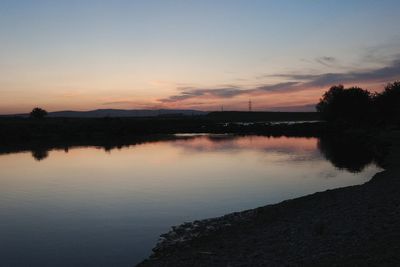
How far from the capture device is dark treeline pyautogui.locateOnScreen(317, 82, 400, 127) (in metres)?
82.1

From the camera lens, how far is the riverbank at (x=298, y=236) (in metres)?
12.5

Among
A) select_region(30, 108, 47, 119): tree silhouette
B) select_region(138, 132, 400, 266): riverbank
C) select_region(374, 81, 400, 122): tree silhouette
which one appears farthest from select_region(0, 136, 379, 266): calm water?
select_region(30, 108, 47, 119): tree silhouette

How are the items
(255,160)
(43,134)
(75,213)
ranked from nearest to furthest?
(75,213), (255,160), (43,134)

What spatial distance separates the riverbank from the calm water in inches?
69.1

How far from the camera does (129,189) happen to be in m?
30.3

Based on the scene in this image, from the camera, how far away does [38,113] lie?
566 feet

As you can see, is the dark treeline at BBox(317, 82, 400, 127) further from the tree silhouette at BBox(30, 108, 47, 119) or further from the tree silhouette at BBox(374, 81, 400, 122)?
the tree silhouette at BBox(30, 108, 47, 119)

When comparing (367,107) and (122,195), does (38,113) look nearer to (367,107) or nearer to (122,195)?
(367,107)

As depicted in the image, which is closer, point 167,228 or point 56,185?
point 167,228

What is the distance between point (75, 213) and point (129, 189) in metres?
7.46

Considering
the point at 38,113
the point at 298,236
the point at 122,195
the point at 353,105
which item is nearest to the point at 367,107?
the point at 353,105

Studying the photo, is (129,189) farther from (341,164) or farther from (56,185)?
(341,164)

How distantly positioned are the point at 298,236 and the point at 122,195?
15.1 m

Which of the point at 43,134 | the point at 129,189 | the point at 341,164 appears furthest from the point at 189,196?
the point at 43,134
